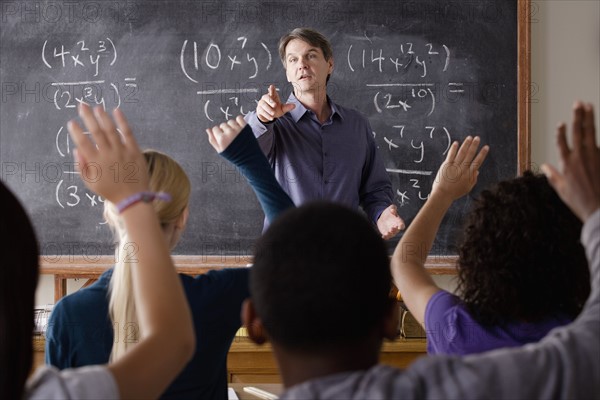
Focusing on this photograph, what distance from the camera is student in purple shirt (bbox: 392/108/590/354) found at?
129 cm

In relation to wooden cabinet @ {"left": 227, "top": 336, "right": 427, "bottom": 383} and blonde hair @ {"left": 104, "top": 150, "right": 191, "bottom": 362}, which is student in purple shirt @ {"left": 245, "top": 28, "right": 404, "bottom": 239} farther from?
→ blonde hair @ {"left": 104, "top": 150, "right": 191, "bottom": 362}

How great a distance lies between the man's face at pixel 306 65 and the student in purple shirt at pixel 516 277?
1750mm

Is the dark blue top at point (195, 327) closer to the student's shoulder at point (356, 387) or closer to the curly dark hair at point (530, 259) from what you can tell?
the curly dark hair at point (530, 259)

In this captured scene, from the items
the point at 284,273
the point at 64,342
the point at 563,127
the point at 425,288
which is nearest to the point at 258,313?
the point at 284,273

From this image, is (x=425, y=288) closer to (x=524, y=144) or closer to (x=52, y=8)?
(x=524, y=144)

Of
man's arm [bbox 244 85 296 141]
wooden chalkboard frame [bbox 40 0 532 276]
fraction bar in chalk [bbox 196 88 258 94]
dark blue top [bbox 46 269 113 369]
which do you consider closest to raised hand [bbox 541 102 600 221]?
dark blue top [bbox 46 269 113 369]

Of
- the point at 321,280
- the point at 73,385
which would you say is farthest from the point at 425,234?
the point at 73,385

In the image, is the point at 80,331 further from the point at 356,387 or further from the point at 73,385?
the point at 356,387

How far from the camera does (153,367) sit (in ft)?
2.99

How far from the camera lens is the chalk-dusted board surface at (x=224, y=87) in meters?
3.76

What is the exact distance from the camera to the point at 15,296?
31.5 inches

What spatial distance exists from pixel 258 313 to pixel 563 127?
419mm

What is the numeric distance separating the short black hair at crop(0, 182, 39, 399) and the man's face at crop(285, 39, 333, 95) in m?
2.27

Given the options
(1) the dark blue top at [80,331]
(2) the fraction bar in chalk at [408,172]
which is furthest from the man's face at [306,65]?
(1) the dark blue top at [80,331]
